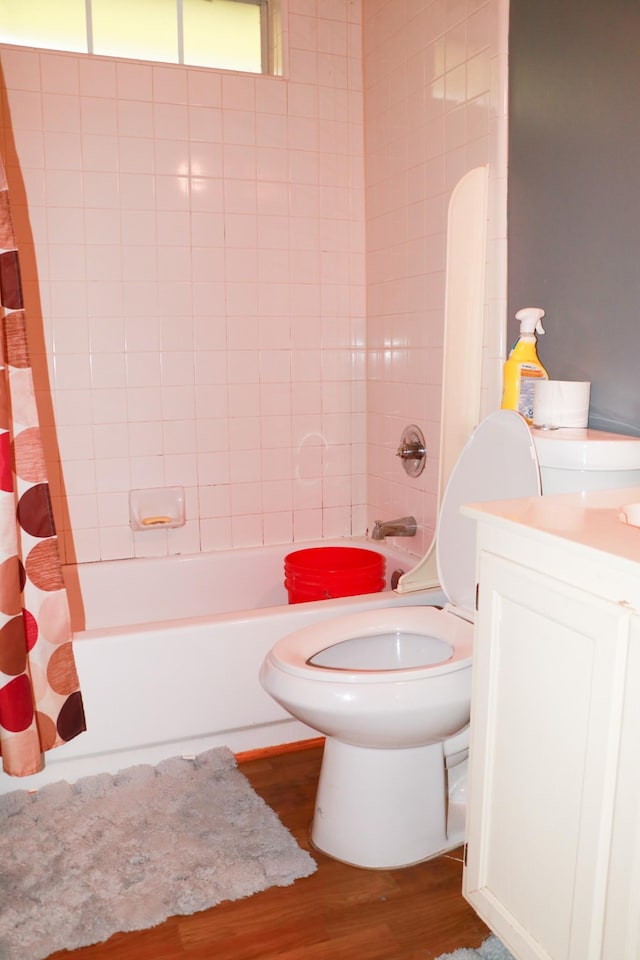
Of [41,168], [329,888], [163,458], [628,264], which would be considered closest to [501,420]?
[628,264]

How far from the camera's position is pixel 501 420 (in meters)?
1.71

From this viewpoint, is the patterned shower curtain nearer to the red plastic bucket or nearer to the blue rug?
the red plastic bucket

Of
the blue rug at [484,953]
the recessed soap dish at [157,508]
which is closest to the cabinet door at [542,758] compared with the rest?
the blue rug at [484,953]

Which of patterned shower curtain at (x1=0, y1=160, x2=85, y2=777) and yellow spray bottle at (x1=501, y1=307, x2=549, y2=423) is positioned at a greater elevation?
yellow spray bottle at (x1=501, y1=307, x2=549, y2=423)

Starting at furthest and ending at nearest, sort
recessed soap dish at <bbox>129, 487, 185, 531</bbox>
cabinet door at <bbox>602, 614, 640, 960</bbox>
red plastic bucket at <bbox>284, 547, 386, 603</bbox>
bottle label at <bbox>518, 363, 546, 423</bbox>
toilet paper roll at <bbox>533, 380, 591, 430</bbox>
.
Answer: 1. recessed soap dish at <bbox>129, 487, 185, 531</bbox>
2. red plastic bucket at <bbox>284, 547, 386, 603</bbox>
3. bottle label at <bbox>518, 363, 546, 423</bbox>
4. toilet paper roll at <bbox>533, 380, 591, 430</bbox>
5. cabinet door at <bbox>602, 614, 640, 960</bbox>

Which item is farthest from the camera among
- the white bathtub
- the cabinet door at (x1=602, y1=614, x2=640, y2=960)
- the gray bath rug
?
the white bathtub

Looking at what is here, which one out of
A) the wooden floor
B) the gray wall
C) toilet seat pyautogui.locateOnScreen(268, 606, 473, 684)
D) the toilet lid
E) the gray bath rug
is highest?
the gray wall

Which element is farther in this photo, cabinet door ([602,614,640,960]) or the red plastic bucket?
the red plastic bucket

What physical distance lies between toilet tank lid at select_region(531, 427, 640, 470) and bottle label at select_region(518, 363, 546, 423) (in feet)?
0.60

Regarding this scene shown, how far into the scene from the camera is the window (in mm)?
2486

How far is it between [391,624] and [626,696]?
898 millimetres

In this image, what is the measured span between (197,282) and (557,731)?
1.94 meters

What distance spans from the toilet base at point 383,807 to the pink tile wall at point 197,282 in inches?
46.4

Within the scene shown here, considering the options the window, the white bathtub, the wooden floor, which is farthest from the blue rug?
the window
